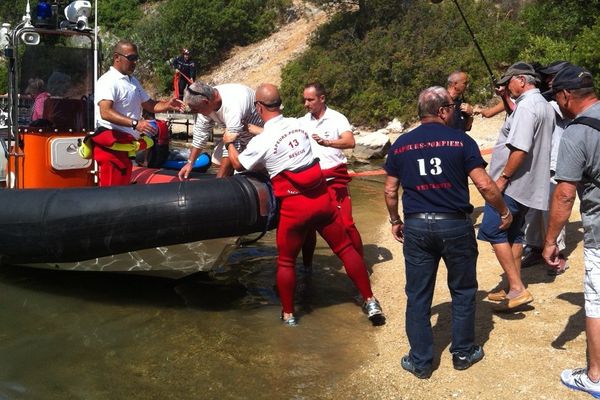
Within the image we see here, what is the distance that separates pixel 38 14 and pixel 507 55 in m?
13.0

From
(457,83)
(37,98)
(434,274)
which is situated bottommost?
(434,274)

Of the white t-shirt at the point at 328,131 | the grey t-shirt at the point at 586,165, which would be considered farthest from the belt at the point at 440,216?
the white t-shirt at the point at 328,131

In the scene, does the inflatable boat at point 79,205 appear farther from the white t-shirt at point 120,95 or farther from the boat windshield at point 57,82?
the white t-shirt at point 120,95

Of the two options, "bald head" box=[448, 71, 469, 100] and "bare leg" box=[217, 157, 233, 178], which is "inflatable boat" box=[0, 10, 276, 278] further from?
"bald head" box=[448, 71, 469, 100]

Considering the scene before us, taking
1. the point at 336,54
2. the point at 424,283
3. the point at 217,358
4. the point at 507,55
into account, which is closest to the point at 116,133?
the point at 217,358

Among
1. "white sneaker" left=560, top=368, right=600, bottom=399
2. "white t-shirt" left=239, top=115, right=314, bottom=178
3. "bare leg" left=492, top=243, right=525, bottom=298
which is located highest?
"white t-shirt" left=239, top=115, right=314, bottom=178

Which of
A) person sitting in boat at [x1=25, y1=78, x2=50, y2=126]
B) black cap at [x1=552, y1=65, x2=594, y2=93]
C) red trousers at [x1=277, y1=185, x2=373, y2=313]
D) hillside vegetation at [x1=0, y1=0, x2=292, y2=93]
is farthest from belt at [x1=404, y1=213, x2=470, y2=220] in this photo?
hillside vegetation at [x1=0, y1=0, x2=292, y2=93]

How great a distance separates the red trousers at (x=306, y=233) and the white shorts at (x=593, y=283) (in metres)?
1.73

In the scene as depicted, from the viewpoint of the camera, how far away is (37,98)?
19.1ft

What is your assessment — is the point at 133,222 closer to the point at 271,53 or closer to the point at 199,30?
the point at 271,53

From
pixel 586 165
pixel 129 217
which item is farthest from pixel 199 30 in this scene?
pixel 586 165

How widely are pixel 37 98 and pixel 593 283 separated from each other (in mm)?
4791

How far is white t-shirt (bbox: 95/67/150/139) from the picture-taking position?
17.4ft

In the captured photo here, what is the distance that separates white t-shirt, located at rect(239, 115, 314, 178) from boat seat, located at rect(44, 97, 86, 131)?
7.26 ft
